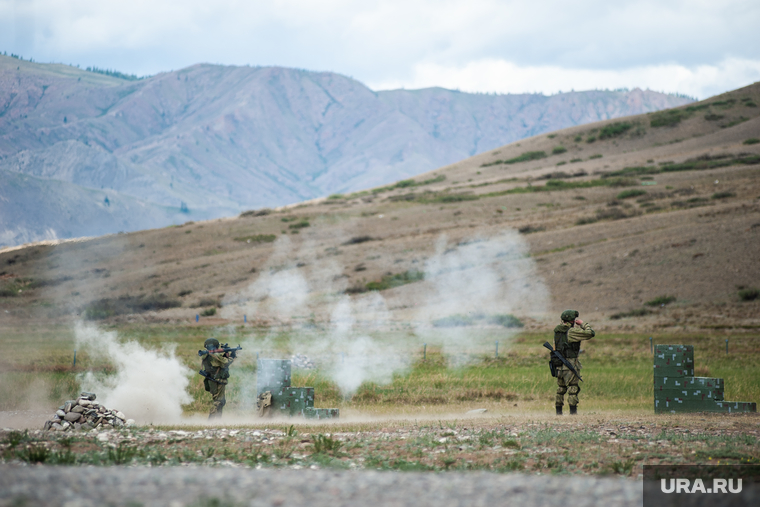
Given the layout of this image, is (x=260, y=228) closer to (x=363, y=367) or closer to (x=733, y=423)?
(x=363, y=367)

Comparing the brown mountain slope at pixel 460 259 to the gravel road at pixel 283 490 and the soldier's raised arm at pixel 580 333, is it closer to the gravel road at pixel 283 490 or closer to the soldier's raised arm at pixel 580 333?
the soldier's raised arm at pixel 580 333

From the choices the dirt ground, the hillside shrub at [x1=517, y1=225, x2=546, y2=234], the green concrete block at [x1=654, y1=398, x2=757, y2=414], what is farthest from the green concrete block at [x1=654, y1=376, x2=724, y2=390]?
the hillside shrub at [x1=517, y1=225, x2=546, y2=234]

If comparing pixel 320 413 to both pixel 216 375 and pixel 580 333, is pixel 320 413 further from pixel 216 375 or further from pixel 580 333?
pixel 580 333

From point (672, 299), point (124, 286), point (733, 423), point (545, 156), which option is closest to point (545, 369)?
point (733, 423)

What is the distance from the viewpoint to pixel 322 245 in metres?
62.5

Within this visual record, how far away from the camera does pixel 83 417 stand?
14008 millimetres

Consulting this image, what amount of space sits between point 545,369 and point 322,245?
131 ft

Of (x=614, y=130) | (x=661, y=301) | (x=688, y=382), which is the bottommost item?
(x=688, y=382)

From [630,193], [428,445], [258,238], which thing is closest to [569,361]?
[428,445]

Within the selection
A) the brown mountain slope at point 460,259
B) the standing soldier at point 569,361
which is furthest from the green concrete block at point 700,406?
the brown mountain slope at point 460,259

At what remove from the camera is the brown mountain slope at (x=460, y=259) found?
42.2 meters

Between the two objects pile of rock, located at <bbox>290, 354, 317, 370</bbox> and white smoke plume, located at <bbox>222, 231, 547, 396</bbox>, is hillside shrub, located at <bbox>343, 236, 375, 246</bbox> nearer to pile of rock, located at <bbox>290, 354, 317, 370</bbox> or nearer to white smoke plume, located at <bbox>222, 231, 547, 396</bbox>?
white smoke plume, located at <bbox>222, 231, 547, 396</bbox>

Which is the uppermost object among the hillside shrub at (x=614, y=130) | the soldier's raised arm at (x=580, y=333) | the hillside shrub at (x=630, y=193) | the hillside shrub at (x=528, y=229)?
the hillside shrub at (x=614, y=130)

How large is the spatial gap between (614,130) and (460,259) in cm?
7836
